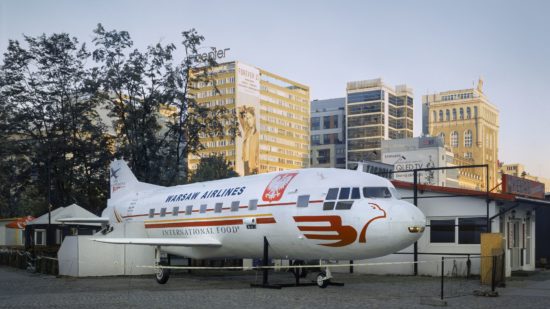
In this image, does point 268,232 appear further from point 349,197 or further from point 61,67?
point 61,67

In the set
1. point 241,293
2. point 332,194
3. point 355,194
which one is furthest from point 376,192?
point 241,293

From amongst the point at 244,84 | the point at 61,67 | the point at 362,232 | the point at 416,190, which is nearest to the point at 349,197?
the point at 362,232

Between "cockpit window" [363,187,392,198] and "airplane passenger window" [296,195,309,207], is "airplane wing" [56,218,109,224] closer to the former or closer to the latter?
"airplane passenger window" [296,195,309,207]

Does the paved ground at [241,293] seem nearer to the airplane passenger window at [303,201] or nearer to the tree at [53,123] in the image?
the airplane passenger window at [303,201]

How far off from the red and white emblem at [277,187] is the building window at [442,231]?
443 inches

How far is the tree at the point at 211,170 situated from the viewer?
95125mm

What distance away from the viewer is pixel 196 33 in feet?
160

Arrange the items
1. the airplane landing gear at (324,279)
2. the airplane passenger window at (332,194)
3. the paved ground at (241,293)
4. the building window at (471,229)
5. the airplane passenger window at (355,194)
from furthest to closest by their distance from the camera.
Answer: the building window at (471,229)
the airplane landing gear at (324,279)
the airplane passenger window at (332,194)
the airplane passenger window at (355,194)
the paved ground at (241,293)

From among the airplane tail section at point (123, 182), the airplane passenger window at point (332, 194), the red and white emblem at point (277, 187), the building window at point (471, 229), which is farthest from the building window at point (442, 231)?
the airplane tail section at point (123, 182)

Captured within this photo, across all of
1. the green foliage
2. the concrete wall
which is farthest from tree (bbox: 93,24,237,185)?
the concrete wall

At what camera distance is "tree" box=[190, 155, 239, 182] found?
312 ft

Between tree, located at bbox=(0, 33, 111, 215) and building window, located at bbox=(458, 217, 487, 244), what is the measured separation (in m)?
30.1

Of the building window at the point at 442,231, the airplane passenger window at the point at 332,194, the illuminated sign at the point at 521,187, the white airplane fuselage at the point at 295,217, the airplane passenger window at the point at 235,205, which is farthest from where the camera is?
the building window at the point at 442,231

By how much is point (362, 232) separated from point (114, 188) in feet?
66.3
